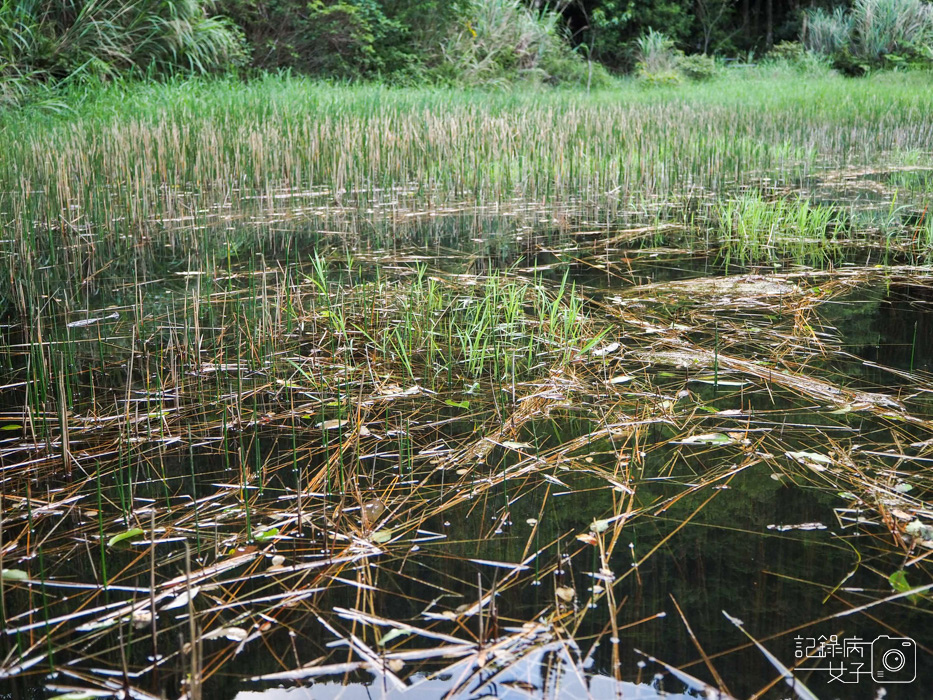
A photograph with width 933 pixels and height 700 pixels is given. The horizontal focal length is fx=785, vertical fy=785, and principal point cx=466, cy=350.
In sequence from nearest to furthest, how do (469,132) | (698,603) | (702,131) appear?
(698,603) < (469,132) < (702,131)

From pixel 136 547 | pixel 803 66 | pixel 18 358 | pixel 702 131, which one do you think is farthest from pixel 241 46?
pixel 803 66

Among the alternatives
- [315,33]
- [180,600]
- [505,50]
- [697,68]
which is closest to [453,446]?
[180,600]

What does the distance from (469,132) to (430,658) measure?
6.10 meters

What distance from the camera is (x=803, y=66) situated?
60.3ft

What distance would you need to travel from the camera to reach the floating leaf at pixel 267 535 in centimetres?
176

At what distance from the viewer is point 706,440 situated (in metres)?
2.18

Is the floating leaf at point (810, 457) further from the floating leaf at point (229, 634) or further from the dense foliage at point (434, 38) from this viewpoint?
the dense foliage at point (434, 38)

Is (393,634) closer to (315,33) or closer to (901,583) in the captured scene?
(901,583)

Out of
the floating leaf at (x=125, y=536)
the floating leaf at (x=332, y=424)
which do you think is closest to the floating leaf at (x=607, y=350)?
the floating leaf at (x=332, y=424)

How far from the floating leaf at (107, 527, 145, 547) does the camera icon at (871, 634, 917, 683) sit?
1.52 m

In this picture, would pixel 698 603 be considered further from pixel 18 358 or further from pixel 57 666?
pixel 18 358

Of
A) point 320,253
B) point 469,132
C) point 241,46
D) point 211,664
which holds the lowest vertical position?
point 211,664

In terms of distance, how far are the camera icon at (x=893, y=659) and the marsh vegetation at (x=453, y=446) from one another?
22mm

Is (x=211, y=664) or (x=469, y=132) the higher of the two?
(x=469, y=132)
